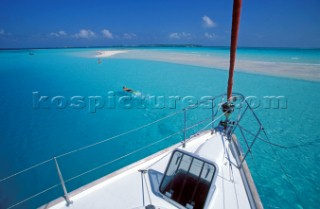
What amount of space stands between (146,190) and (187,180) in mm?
807

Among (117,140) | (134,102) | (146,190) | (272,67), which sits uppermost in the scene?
(272,67)

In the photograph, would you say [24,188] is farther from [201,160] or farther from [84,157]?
[201,160]

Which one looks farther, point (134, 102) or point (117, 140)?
point (134, 102)

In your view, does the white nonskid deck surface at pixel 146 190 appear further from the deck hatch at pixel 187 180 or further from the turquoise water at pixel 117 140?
the turquoise water at pixel 117 140

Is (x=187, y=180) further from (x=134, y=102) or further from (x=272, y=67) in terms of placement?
(x=272, y=67)

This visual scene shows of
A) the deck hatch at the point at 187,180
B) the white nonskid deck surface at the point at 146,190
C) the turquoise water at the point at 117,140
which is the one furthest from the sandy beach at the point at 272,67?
the deck hatch at the point at 187,180

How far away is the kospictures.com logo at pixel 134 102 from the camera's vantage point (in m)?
12.4

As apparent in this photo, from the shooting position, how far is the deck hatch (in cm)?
289

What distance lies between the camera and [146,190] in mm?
3266

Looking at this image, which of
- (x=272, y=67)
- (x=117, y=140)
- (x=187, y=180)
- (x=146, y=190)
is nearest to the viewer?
(x=187, y=180)

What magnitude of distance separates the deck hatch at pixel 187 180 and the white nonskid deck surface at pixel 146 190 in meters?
0.20

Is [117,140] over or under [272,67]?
under

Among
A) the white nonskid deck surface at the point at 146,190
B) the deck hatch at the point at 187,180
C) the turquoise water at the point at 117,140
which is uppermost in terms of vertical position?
the deck hatch at the point at 187,180

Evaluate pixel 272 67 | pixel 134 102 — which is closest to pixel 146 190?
pixel 134 102
